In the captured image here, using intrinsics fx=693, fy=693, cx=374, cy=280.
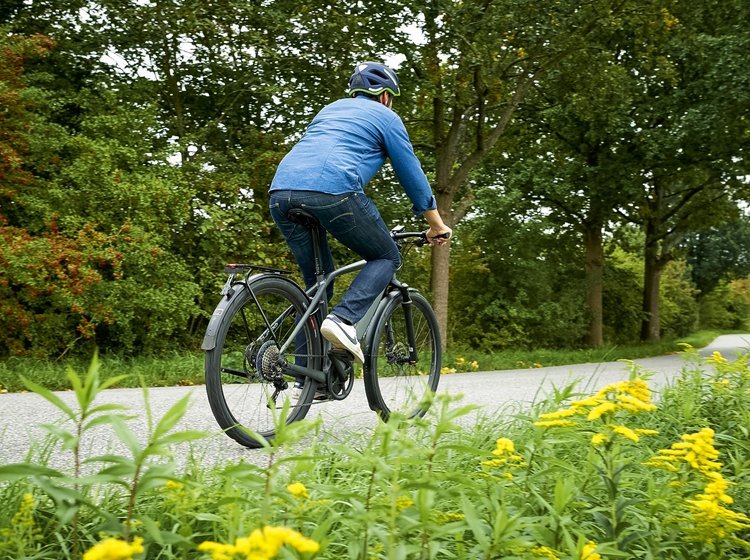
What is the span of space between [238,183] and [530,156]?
10.1 m

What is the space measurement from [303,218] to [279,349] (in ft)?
2.27

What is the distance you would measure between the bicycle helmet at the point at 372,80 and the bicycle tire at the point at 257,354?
3.83 feet

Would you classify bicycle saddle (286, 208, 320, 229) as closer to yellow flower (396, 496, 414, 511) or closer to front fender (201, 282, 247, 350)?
front fender (201, 282, 247, 350)

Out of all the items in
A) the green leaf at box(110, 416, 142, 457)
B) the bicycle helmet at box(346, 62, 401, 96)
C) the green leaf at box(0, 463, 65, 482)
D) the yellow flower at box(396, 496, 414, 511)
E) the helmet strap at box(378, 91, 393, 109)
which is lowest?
the yellow flower at box(396, 496, 414, 511)

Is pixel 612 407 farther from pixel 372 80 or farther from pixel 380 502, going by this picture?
pixel 372 80

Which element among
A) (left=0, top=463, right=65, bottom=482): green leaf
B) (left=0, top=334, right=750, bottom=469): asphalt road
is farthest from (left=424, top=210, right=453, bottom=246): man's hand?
(left=0, top=463, right=65, bottom=482): green leaf

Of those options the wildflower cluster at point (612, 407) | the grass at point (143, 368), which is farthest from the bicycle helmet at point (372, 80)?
the wildflower cluster at point (612, 407)

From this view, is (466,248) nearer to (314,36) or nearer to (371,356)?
(314,36)

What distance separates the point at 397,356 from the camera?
437 centimetres

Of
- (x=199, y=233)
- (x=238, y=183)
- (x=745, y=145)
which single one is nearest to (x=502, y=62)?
(x=238, y=183)

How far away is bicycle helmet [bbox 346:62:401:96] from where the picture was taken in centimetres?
389

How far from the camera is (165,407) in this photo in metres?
4.61

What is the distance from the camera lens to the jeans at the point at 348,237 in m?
3.47

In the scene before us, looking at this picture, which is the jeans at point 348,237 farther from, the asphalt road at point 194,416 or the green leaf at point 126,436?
the green leaf at point 126,436
